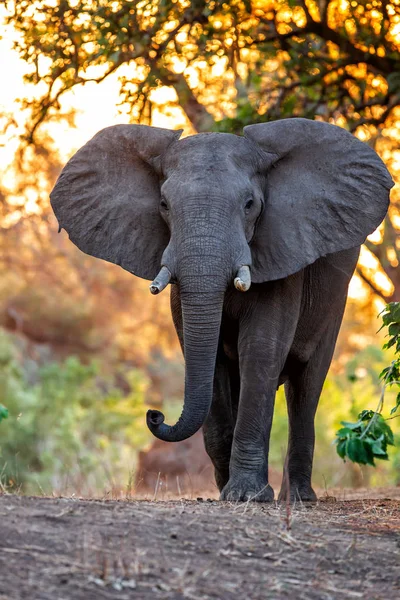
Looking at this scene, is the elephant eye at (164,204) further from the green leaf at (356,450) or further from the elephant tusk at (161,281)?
the green leaf at (356,450)

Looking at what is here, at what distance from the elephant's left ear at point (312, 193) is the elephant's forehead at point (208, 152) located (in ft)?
0.97

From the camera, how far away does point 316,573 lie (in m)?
4.98

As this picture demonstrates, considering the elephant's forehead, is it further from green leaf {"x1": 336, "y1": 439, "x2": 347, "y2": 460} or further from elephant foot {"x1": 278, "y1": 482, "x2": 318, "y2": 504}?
elephant foot {"x1": 278, "y1": 482, "x2": 318, "y2": 504}

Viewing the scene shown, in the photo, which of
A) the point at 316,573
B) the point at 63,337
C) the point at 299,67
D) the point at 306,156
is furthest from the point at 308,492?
the point at 63,337

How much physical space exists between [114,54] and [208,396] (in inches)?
157

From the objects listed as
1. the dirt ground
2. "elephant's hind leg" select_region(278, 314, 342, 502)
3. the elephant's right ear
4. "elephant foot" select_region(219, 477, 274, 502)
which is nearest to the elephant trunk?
"elephant foot" select_region(219, 477, 274, 502)

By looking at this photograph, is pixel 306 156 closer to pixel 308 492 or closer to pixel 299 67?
pixel 308 492

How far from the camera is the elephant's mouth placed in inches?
271

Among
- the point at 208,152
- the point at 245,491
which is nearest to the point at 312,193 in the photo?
the point at 208,152

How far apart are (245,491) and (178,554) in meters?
2.50

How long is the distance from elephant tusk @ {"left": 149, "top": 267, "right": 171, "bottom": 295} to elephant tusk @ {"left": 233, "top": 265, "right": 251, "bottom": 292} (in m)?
0.41

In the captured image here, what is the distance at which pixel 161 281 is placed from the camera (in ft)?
22.7

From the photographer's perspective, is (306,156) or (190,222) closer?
(190,222)

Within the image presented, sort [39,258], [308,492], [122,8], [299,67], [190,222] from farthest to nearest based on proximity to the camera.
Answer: [39,258] < [299,67] < [122,8] < [308,492] < [190,222]
